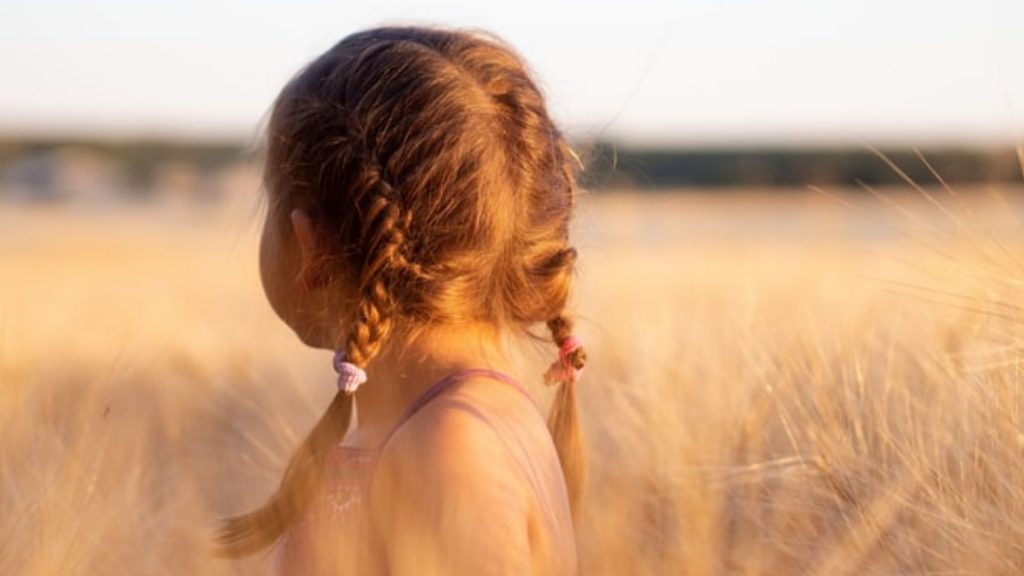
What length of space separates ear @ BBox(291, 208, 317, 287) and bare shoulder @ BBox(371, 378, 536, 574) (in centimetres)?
23

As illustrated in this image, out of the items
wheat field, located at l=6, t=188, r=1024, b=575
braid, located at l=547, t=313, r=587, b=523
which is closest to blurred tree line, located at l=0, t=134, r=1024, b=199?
wheat field, located at l=6, t=188, r=1024, b=575

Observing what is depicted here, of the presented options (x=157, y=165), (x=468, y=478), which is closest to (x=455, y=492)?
(x=468, y=478)

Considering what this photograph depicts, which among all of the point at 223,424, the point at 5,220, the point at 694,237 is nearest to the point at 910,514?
the point at 223,424

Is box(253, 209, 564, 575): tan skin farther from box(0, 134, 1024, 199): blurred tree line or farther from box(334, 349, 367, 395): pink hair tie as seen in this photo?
box(0, 134, 1024, 199): blurred tree line

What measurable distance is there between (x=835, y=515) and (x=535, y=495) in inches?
13.8

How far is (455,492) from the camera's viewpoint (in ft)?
4.93

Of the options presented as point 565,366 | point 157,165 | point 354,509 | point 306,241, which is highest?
point 306,241

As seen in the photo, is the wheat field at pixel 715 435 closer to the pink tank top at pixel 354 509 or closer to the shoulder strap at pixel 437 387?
the pink tank top at pixel 354 509

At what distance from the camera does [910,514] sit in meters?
1.56

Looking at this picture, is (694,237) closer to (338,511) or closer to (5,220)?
(5,220)

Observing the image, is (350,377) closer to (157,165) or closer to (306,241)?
(306,241)

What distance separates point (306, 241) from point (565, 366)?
0.38 metres

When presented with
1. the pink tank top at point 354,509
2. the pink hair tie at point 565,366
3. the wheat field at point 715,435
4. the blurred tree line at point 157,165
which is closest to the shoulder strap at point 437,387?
the pink tank top at point 354,509

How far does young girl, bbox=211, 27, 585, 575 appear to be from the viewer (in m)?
1.58
